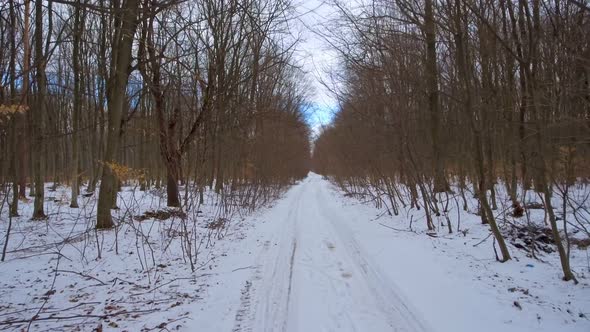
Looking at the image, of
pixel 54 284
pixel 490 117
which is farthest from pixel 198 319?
pixel 490 117

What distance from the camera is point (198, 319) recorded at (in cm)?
452

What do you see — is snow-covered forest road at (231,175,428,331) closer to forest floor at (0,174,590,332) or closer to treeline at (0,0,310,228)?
forest floor at (0,174,590,332)

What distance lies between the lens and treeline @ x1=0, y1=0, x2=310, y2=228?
6770mm

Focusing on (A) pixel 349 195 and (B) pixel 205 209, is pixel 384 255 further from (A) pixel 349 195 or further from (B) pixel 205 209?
(A) pixel 349 195

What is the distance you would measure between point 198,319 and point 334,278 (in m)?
2.32

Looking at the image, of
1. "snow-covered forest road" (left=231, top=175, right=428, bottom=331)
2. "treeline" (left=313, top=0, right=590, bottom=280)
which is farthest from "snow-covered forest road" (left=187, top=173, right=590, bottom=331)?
"treeline" (left=313, top=0, right=590, bottom=280)

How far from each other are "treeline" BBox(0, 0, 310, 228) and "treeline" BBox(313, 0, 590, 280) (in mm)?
2837

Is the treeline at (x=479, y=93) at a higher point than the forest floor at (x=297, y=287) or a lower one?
higher

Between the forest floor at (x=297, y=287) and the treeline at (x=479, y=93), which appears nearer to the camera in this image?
the forest floor at (x=297, y=287)

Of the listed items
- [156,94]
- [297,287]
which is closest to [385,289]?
[297,287]

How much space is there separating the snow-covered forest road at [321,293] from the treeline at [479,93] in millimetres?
2375

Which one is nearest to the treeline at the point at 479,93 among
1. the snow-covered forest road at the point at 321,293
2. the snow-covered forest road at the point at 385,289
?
the snow-covered forest road at the point at 385,289

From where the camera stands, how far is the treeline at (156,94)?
267 inches

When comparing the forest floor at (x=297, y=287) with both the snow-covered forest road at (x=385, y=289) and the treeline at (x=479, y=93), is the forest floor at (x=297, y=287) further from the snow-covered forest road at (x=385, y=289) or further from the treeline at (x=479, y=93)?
the treeline at (x=479, y=93)
